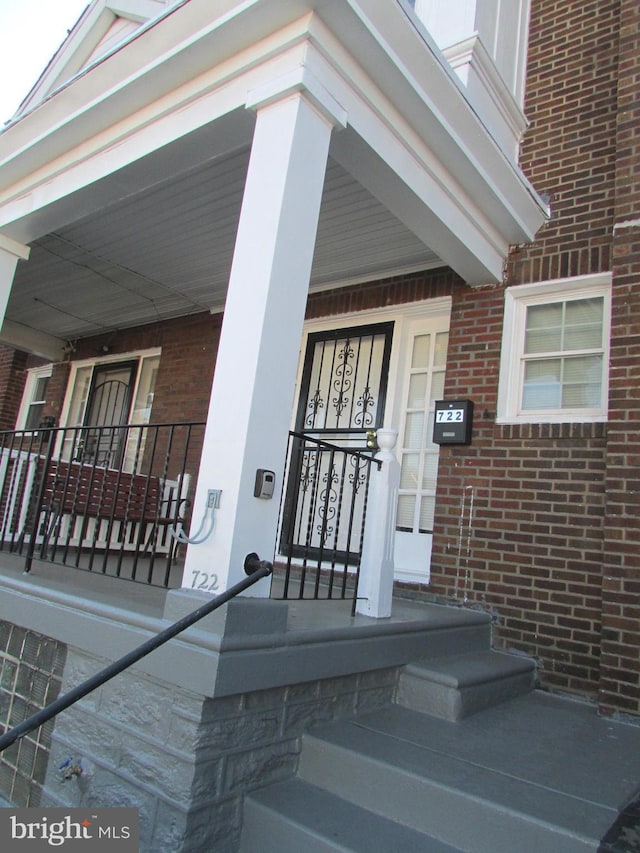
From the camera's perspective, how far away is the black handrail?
1.86m

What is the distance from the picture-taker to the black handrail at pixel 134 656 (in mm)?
1859

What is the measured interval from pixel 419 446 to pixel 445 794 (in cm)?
297

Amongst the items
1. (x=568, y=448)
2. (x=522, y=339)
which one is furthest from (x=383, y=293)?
(x=568, y=448)

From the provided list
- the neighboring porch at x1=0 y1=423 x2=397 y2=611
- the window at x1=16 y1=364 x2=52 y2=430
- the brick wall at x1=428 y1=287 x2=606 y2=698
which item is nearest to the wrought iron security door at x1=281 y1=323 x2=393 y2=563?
the neighboring porch at x1=0 y1=423 x2=397 y2=611

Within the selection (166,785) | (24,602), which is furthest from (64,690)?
(166,785)

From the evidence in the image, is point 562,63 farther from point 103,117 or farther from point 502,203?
point 103,117

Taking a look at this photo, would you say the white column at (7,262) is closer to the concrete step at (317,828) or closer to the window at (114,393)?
the window at (114,393)

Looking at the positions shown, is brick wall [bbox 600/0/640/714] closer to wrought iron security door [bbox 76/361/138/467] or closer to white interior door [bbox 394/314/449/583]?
white interior door [bbox 394/314/449/583]

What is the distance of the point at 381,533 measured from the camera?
3.35m

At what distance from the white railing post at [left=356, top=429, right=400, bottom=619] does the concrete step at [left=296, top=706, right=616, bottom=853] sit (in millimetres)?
675

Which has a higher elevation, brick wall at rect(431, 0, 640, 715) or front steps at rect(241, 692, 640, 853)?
brick wall at rect(431, 0, 640, 715)

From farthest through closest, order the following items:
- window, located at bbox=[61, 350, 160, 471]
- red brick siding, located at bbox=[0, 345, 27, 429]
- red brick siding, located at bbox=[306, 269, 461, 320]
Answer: red brick siding, located at bbox=[0, 345, 27, 429] < window, located at bbox=[61, 350, 160, 471] < red brick siding, located at bbox=[306, 269, 461, 320]

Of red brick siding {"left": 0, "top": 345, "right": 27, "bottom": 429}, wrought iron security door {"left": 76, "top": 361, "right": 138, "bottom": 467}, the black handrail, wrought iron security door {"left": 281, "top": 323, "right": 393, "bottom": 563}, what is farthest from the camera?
red brick siding {"left": 0, "top": 345, "right": 27, "bottom": 429}

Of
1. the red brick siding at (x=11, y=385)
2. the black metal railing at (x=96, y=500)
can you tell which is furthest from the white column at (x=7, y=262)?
the red brick siding at (x=11, y=385)
